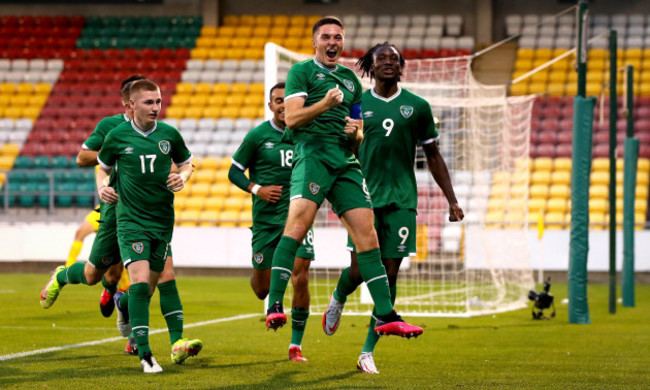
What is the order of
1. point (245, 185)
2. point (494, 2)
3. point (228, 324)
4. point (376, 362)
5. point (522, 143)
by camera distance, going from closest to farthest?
point (376, 362), point (245, 185), point (228, 324), point (522, 143), point (494, 2)

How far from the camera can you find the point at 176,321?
711 cm

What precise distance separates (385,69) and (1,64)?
22.7m

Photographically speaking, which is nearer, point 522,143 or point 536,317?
point 536,317

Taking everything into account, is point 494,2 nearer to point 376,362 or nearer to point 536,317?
point 536,317

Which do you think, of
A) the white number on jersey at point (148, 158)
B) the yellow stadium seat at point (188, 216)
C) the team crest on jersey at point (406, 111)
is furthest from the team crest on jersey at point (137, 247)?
the yellow stadium seat at point (188, 216)

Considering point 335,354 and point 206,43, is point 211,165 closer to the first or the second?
point 206,43

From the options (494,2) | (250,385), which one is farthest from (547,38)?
(250,385)

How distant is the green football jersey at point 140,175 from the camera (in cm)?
677

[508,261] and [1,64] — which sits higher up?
[1,64]

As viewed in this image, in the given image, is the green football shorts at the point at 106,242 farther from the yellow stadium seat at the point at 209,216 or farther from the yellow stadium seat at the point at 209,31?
the yellow stadium seat at the point at 209,31

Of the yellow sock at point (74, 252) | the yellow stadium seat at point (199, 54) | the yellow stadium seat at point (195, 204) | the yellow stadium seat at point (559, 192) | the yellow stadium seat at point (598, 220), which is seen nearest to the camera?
the yellow sock at point (74, 252)

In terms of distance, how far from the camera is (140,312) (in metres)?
6.71

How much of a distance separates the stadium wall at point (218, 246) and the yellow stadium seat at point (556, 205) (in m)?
1.74

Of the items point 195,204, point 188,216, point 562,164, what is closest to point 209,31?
point 195,204
